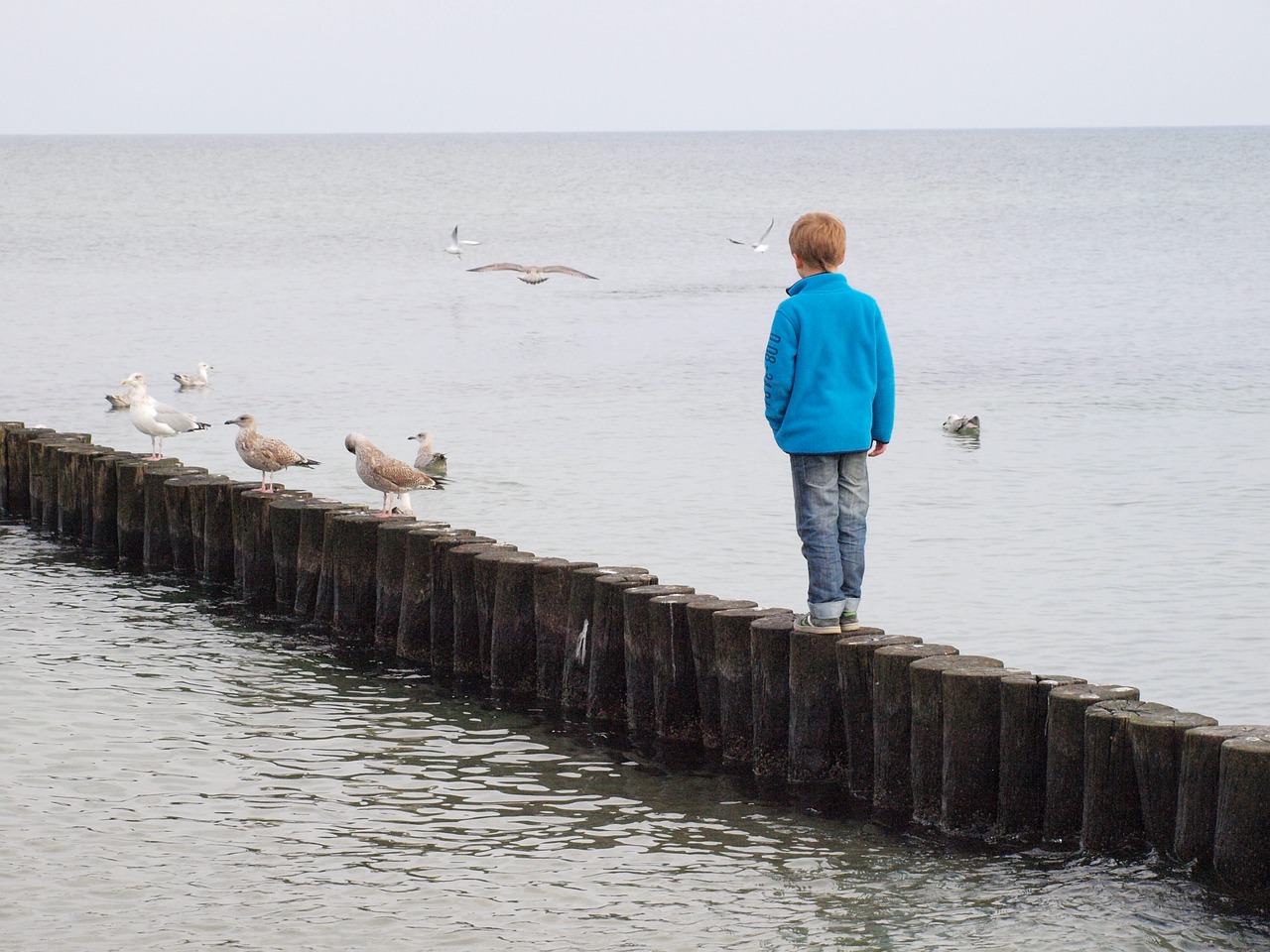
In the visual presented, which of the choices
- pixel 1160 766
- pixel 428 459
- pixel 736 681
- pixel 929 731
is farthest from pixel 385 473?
pixel 1160 766

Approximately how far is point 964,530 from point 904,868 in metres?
9.39

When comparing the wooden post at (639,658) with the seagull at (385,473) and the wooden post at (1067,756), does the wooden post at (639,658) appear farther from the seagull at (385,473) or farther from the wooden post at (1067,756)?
the seagull at (385,473)

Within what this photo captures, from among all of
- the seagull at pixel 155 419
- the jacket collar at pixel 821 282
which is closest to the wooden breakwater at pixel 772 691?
the jacket collar at pixel 821 282

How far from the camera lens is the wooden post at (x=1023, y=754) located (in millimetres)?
7453

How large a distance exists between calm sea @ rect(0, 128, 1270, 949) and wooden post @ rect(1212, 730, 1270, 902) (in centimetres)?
17

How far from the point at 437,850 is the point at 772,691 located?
6.05 ft

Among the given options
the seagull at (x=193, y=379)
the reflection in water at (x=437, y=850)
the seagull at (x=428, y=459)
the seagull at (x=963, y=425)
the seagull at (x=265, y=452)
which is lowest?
the reflection in water at (x=437, y=850)

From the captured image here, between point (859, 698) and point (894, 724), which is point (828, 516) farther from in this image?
point (894, 724)

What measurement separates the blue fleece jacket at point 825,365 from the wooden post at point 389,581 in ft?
11.6

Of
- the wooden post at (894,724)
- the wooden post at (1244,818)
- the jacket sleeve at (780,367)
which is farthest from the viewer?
the jacket sleeve at (780,367)

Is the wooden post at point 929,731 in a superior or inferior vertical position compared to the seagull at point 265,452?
inferior

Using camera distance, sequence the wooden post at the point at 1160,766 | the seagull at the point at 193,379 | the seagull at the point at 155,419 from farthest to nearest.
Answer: the seagull at the point at 193,379, the seagull at the point at 155,419, the wooden post at the point at 1160,766

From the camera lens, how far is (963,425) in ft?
73.3

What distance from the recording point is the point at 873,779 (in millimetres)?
8086
